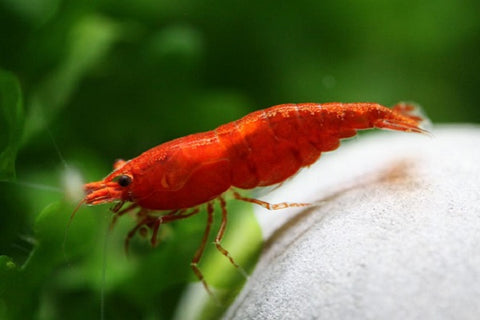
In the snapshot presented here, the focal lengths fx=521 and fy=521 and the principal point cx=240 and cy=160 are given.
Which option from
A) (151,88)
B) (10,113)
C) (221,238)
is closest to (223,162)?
(221,238)

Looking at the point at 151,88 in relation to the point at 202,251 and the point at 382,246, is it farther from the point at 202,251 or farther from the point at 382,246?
the point at 382,246

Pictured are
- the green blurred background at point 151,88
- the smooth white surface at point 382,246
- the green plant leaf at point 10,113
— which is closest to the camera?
the smooth white surface at point 382,246

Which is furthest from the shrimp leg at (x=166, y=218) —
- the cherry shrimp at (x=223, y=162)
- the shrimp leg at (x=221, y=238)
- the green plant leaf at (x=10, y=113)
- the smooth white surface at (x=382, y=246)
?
the green plant leaf at (x=10, y=113)

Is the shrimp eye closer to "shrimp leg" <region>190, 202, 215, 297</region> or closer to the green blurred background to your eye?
the green blurred background

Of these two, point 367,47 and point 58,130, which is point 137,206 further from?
point 367,47

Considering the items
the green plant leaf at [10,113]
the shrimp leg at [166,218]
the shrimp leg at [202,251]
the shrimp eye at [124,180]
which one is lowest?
the shrimp leg at [202,251]

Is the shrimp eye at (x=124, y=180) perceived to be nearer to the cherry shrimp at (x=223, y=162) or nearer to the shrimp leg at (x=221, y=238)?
the cherry shrimp at (x=223, y=162)

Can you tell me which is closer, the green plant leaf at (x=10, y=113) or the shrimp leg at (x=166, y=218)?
the green plant leaf at (x=10, y=113)

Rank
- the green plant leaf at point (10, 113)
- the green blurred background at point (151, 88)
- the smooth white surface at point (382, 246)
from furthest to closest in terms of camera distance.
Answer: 1. the green blurred background at point (151, 88)
2. the green plant leaf at point (10, 113)
3. the smooth white surface at point (382, 246)
